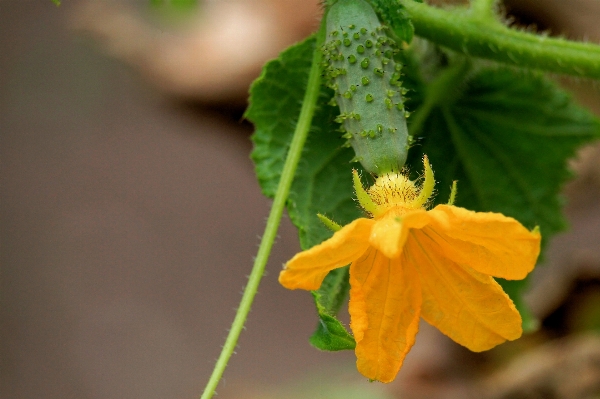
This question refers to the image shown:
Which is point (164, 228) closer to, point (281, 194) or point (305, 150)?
point (305, 150)

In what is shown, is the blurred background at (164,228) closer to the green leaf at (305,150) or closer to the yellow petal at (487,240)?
the green leaf at (305,150)

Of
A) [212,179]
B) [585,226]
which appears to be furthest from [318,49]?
[212,179]

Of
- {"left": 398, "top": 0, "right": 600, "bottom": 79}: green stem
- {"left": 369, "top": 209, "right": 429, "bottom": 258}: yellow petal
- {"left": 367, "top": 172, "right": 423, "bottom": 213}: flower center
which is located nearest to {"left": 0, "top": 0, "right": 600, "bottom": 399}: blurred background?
{"left": 398, "top": 0, "right": 600, "bottom": 79}: green stem

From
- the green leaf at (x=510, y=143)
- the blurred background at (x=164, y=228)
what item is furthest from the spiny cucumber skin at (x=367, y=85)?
the blurred background at (x=164, y=228)

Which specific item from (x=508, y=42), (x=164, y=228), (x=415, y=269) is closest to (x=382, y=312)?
(x=415, y=269)

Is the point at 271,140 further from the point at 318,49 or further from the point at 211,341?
the point at 211,341

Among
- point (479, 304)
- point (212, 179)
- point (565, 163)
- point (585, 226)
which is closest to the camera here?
point (479, 304)

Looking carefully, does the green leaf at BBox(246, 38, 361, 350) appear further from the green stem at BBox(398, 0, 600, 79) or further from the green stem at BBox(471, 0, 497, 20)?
the green stem at BBox(471, 0, 497, 20)
